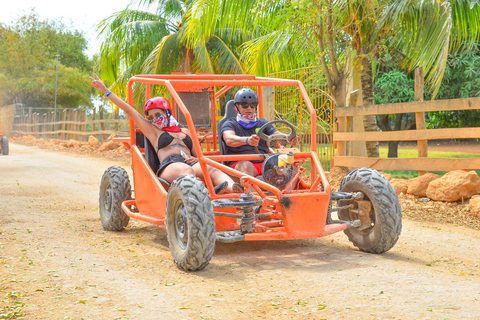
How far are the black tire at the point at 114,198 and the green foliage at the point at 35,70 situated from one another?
40408 mm

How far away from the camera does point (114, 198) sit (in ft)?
23.1

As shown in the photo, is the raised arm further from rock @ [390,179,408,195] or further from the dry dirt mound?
the dry dirt mound

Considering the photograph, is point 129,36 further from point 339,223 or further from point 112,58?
point 339,223

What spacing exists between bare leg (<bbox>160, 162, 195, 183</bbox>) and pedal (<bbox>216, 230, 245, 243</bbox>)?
40.3 inches

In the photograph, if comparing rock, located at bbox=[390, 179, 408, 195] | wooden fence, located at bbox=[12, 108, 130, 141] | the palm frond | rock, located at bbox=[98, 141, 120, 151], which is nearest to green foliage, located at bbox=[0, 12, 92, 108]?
wooden fence, located at bbox=[12, 108, 130, 141]

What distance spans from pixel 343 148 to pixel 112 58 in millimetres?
10919

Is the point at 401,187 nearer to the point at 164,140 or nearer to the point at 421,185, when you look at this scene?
the point at 421,185

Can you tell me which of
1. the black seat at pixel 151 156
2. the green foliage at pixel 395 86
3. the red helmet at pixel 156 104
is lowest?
the black seat at pixel 151 156

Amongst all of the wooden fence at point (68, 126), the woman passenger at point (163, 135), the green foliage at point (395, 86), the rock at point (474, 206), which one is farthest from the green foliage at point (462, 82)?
the woman passenger at point (163, 135)

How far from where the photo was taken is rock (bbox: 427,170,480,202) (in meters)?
8.77

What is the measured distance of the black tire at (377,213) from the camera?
5582mm

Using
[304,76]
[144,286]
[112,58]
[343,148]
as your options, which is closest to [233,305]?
[144,286]

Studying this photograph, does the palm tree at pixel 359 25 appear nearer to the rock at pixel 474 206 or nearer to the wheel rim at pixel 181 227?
the rock at pixel 474 206

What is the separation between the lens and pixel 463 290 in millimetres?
4574
